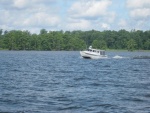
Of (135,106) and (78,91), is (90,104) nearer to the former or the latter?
(135,106)

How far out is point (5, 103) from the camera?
2522cm

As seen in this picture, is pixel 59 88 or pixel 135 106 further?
pixel 59 88

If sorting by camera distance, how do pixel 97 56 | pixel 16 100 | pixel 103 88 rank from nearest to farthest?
pixel 16 100, pixel 103 88, pixel 97 56

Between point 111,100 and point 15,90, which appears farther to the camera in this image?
point 15,90

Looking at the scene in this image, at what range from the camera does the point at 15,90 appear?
3244cm

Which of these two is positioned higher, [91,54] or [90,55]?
[91,54]

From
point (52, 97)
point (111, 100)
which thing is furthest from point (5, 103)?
point (111, 100)

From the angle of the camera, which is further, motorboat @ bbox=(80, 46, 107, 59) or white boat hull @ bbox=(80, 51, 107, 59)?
white boat hull @ bbox=(80, 51, 107, 59)

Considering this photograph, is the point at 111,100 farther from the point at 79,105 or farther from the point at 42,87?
the point at 42,87

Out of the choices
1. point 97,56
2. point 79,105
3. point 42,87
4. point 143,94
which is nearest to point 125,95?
point 143,94

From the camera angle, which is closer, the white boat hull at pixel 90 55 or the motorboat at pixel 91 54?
the motorboat at pixel 91 54

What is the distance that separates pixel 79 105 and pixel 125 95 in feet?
21.0

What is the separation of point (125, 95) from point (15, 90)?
9838 mm

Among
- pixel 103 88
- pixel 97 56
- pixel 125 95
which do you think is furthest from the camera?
pixel 97 56
